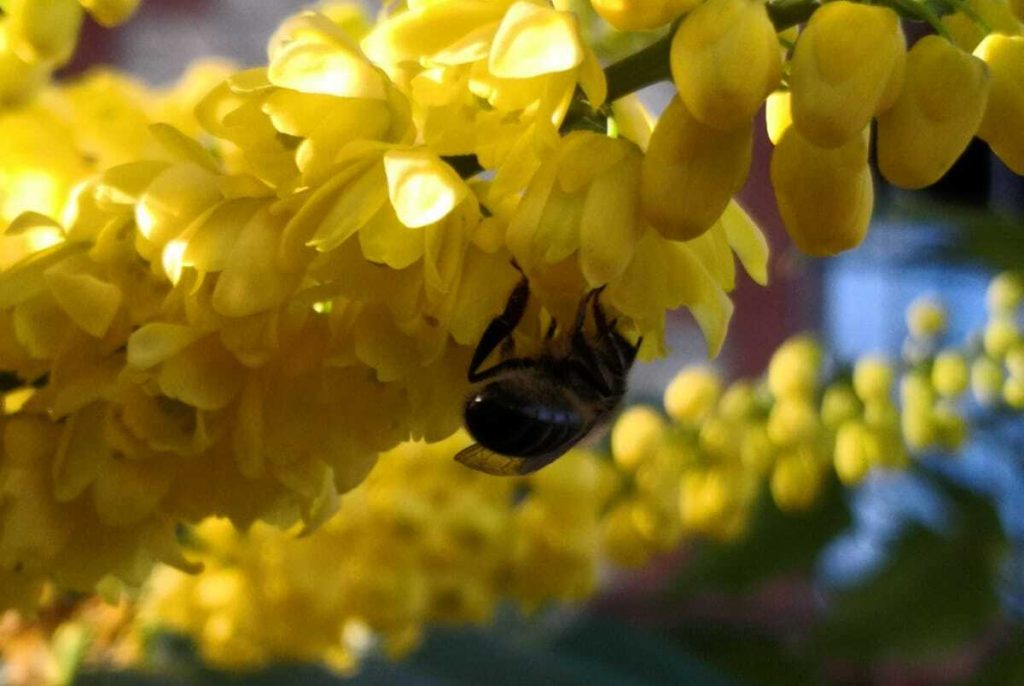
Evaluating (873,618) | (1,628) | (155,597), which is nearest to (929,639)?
(873,618)

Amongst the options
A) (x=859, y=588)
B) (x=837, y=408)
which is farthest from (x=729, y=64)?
(x=859, y=588)

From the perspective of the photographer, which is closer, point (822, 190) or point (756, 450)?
point (822, 190)

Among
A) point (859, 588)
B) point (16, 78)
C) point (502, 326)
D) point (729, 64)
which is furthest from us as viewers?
point (859, 588)

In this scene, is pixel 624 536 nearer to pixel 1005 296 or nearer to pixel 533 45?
pixel 1005 296

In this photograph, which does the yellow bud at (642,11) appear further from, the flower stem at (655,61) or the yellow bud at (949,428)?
the yellow bud at (949,428)

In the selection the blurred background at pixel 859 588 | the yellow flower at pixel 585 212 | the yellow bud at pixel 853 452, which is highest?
the yellow flower at pixel 585 212

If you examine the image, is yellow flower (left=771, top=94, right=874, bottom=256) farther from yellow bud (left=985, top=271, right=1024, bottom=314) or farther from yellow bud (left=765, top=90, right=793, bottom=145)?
yellow bud (left=985, top=271, right=1024, bottom=314)

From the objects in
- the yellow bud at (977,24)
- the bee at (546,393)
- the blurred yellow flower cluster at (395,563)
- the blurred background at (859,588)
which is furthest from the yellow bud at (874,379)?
the yellow bud at (977,24)
